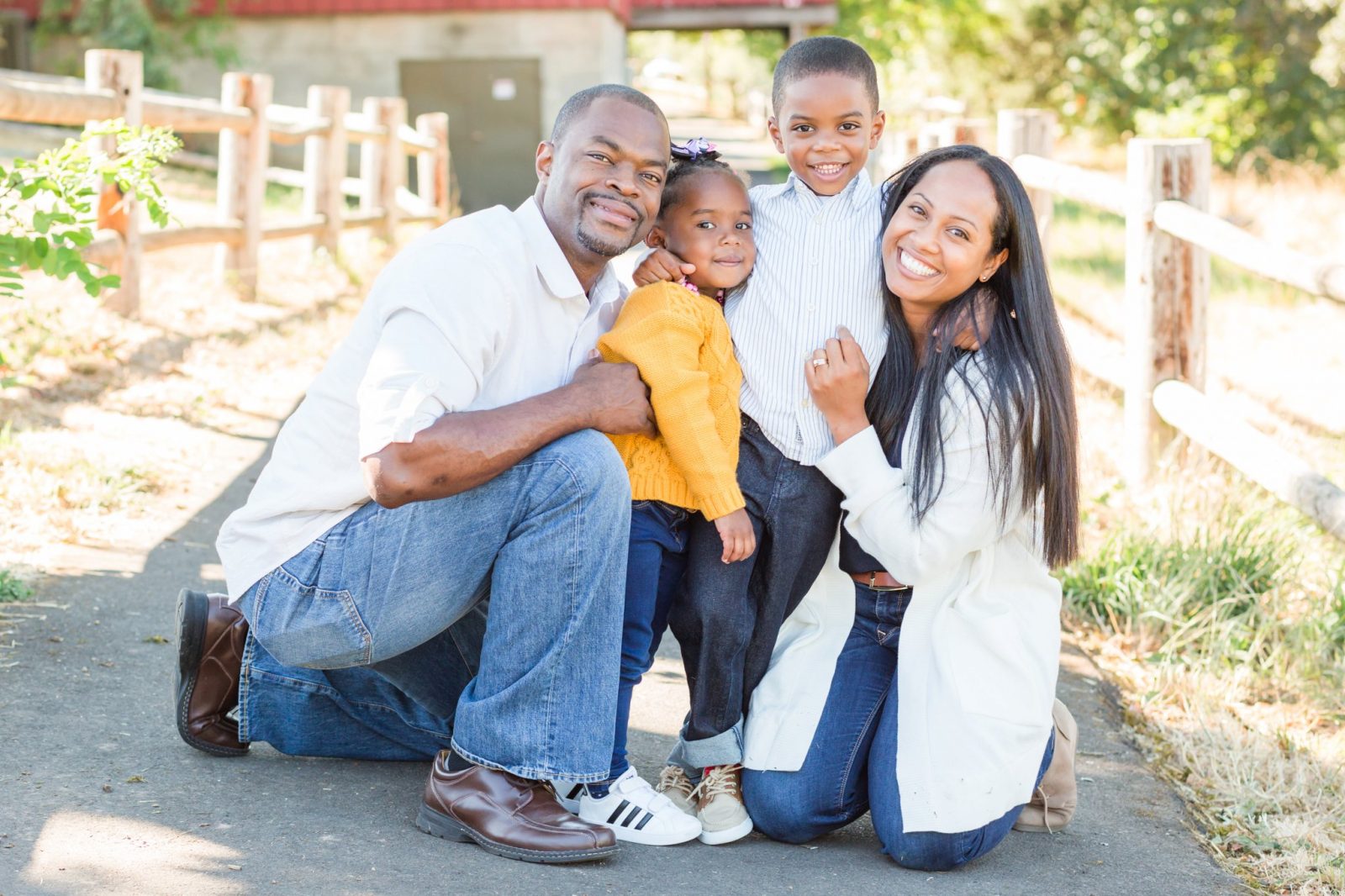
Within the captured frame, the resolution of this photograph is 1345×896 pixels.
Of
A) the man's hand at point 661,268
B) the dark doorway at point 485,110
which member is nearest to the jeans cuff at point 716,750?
the man's hand at point 661,268

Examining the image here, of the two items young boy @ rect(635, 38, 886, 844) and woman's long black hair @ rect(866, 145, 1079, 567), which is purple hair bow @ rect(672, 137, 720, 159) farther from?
woman's long black hair @ rect(866, 145, 1079, 567)

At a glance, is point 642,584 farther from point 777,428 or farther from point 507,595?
point 777,428

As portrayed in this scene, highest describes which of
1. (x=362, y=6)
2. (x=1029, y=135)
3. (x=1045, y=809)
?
(x=362, y=6)

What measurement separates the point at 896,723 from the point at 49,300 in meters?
5.95

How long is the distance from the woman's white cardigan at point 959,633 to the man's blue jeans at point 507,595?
51 centimetres

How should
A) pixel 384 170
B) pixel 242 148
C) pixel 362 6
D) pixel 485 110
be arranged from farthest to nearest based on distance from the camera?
pixel 485 110 < pixel 362 6 < pixel 384 170 < pixel 242 148

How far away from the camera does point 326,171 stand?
10898mm

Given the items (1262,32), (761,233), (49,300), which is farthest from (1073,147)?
(761,233)

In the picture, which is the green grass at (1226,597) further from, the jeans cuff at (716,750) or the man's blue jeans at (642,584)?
the man's blue jeans at (642,584)

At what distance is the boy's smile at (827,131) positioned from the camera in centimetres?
323

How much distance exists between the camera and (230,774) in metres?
2.96

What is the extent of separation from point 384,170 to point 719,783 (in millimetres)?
10670

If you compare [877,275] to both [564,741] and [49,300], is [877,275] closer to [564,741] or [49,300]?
[564,741]

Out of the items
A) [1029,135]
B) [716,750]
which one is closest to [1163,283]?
[1029,135]
